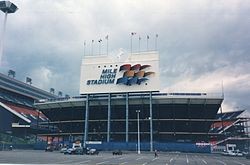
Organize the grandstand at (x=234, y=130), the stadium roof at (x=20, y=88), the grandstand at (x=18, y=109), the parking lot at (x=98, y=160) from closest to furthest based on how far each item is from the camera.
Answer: the parking lot at (x=98, y=160) < the grandstand at (x=18, y=109) < the grandstand at (x=234, y=130) < the stadium roof at (x=20, y=88)

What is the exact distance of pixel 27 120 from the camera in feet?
344

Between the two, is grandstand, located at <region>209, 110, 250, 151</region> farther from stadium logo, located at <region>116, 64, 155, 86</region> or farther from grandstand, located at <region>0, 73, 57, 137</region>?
grandstand, located at <region>0, 73, 57, 137</region>

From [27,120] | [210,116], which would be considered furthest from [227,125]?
[27,120]

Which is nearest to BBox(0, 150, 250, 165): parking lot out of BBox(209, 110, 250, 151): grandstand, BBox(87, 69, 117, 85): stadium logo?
BBox(87, 69, 117, 85): stadium logo

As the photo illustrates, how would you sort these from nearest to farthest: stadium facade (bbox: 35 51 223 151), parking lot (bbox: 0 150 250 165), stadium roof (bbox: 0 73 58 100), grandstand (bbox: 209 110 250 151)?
parking lot (bbox: 0 150 250 165) → stadium facade (bbox: 35 51 223 151) → grandstand (bbox: 209 110 250 151) → stadium roof (bbox: 0 73 58 100)

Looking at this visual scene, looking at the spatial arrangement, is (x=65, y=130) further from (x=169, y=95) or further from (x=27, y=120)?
(x=169, y=95)

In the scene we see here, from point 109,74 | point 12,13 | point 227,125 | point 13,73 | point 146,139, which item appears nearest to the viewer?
point 12,13

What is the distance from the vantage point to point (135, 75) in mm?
88125

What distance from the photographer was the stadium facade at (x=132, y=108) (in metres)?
86.9

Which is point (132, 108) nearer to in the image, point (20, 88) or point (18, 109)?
point (18, 109)

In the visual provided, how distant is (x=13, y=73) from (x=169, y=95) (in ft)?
301

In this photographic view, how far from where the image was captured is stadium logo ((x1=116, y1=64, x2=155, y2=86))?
87.6 m

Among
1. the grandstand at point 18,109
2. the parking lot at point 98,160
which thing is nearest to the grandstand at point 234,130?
the parking lot at point 98,160

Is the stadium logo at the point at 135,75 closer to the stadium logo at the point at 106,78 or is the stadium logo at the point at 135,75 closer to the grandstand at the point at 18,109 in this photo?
the stadium logo at the point at 106,78
